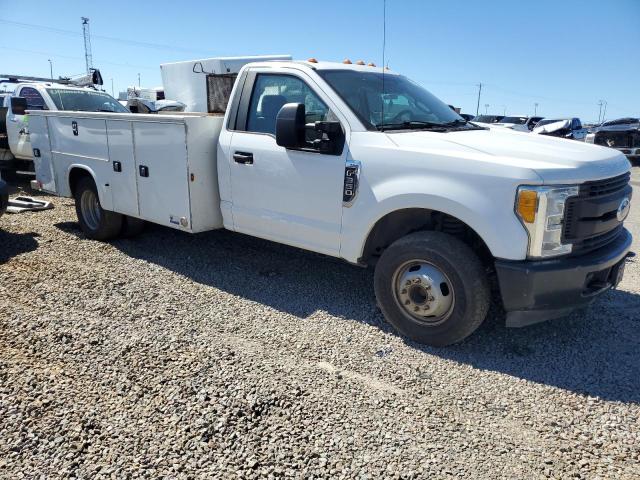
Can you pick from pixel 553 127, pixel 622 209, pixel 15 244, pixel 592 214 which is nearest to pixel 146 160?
pixel 15 244

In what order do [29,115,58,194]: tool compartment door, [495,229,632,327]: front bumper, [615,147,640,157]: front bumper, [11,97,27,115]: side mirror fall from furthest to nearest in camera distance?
[615,147,640,157]: front bumper, [11,97,27,115]: side mirror, [29,115,58,194]: tool compartment door, [495,229,632,327]: front bumper

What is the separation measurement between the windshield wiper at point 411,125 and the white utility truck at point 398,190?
0.06 ft

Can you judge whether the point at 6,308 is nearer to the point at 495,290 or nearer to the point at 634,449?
the point at 495,290

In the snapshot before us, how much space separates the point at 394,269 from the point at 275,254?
7.60 feet

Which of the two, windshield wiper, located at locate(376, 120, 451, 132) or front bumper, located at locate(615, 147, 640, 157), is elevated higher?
windshield wiper, located at locate(376, 120, 451, 132)

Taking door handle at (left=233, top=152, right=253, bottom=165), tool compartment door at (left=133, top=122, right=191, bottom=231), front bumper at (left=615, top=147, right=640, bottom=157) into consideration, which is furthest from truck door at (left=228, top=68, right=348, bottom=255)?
front bumper at (left=615, top=147, right=640, bottom=157)

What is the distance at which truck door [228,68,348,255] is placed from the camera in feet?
13.5

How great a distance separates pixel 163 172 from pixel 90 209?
6.49 feet

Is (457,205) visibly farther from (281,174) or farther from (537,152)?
(281,174)

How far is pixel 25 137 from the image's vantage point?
990 cm

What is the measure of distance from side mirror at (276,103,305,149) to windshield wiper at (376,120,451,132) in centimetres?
61

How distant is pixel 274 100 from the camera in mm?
4555

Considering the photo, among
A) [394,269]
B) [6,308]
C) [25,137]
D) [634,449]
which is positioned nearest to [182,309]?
[6,308]

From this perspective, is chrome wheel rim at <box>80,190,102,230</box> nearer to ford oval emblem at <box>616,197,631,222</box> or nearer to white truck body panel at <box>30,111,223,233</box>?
white truck body panel at <box>30,111,223,233</box>
